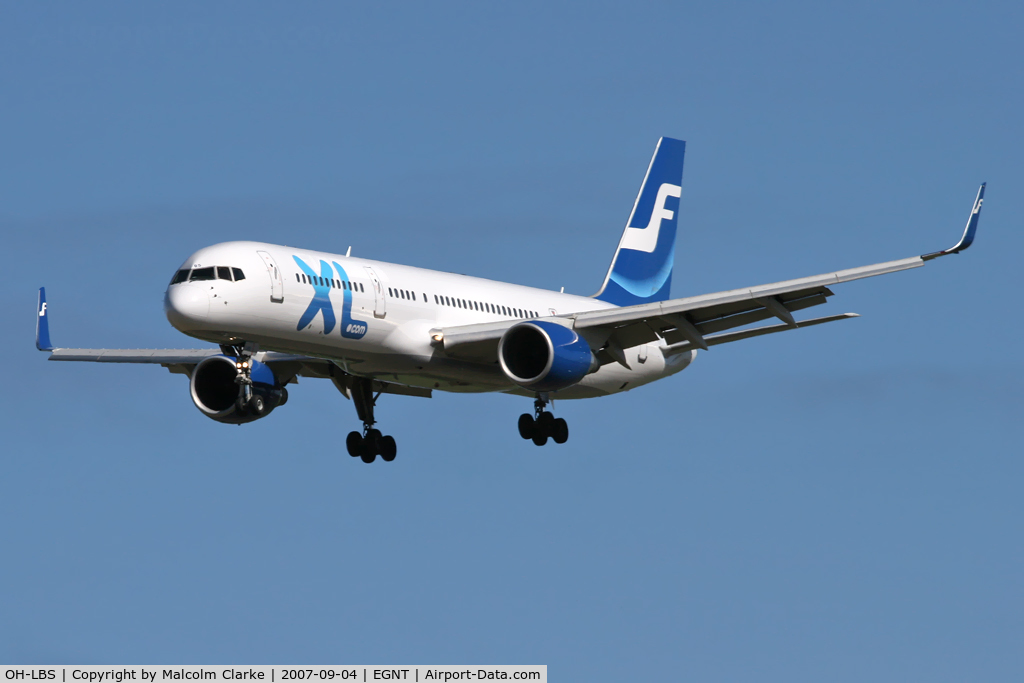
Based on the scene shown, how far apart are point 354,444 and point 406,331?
7.05 m

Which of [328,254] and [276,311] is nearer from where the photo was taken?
[276,311]

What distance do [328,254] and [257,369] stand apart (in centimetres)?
484

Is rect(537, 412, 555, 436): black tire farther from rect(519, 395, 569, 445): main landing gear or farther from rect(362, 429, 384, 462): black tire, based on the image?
rect(362, 429, 384, 462): black tire

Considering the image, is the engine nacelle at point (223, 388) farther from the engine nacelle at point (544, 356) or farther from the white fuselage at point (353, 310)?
the engine nacelle at point (544, 356)

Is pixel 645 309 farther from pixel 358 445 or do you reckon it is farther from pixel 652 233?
pixel 652 233

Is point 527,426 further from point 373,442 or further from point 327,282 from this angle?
point 327,282

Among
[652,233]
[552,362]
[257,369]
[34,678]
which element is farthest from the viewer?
[652,233]

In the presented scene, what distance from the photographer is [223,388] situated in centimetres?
4306

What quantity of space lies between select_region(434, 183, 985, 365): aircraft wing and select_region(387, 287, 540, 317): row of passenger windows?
111 centimetres

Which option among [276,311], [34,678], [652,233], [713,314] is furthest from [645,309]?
[34,678]

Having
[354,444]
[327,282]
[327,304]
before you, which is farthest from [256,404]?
[354,444]

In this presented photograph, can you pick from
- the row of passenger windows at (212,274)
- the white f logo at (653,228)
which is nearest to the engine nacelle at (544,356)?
the row of passenger windows at (212,274)

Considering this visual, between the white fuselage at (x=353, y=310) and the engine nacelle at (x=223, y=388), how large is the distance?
2995 mm

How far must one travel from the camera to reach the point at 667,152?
182 feet
